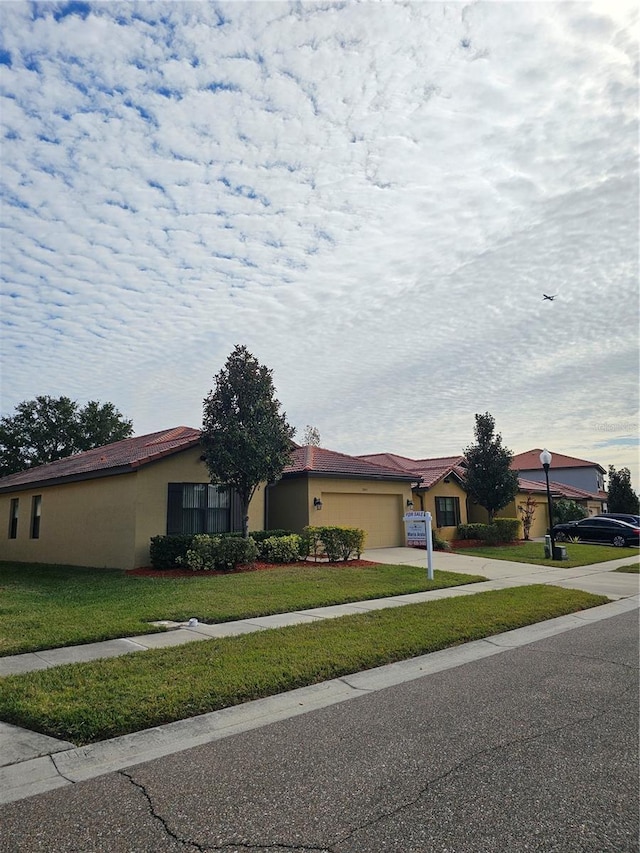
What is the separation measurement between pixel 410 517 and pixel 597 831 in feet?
38.7

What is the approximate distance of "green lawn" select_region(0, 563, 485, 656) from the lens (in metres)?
7.98

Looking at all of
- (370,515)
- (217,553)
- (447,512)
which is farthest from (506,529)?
(217,553)

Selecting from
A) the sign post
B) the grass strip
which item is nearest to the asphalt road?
the grass strip

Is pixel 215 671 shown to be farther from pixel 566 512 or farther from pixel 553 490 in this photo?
pixel 553 490

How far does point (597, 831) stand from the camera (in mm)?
3148

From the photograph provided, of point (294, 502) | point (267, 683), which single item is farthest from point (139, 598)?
point (294, 502)

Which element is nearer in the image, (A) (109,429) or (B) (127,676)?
(B) (127,676)

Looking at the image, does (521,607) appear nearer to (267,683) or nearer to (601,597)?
(601,597)

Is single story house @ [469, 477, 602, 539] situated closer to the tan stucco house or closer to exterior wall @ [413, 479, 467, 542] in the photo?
exterior wall @ [413, 479, 467, 542]

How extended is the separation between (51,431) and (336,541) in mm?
32119

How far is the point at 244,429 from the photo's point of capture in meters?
15.9

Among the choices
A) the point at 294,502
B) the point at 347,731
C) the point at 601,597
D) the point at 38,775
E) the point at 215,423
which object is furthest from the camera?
the point at 294,502

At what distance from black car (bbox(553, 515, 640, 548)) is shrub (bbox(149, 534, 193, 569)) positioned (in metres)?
21.8

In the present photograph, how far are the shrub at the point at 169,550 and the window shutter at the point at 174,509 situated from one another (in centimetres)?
101
